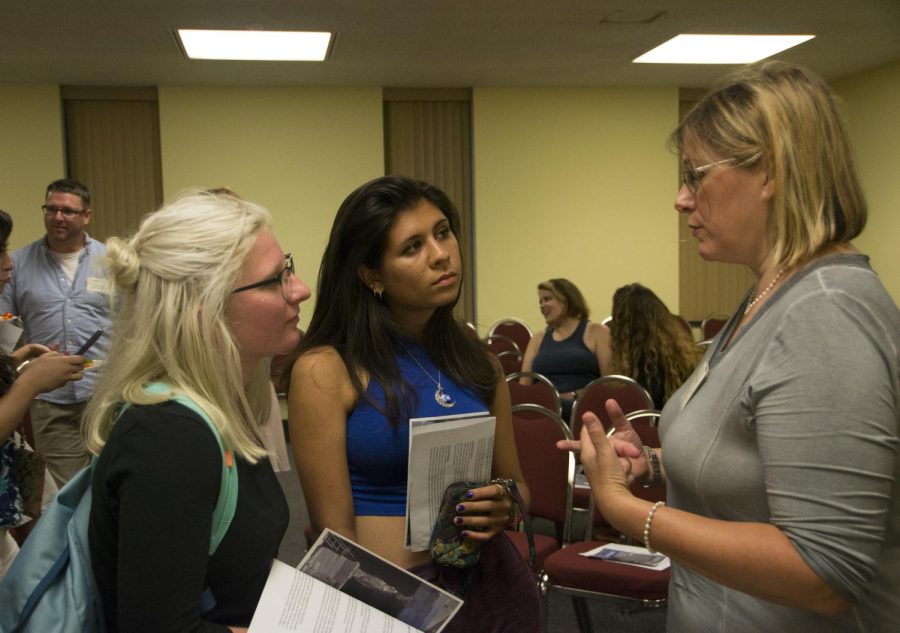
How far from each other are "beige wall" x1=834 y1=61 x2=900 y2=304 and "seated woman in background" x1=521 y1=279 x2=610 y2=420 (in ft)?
14.5

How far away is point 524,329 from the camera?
8.25 metres

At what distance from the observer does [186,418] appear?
1.15 m

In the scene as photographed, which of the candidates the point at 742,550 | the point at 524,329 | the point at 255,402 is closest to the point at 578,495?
the point at 255,402

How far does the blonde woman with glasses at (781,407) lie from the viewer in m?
1.01

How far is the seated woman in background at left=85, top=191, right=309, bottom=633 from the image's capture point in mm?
1085

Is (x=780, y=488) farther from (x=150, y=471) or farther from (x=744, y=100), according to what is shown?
(x=150, y=471)

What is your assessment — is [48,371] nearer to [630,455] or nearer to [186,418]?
[186,418]

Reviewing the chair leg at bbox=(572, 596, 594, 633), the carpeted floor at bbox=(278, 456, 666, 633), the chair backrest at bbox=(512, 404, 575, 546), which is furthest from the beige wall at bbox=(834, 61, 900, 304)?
the chair leg at bbox=(572, 596, 594, 633)

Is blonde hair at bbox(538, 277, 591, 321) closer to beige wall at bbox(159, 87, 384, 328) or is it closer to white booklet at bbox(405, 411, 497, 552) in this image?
beige wall at bbox(159, 87, 384, 328)

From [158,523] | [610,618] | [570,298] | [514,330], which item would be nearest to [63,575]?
[158,523]

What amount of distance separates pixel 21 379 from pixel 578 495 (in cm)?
240

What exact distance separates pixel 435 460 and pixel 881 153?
8.70 meters

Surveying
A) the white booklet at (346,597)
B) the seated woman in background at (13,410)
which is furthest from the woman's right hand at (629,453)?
the seated woman in background at (13,410)

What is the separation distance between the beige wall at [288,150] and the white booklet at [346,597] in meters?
7.13
